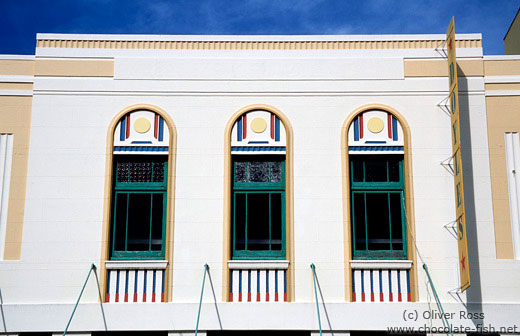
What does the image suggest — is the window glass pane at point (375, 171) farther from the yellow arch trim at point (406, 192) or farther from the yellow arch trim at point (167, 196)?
the yellow arch trim at point (167, 196)

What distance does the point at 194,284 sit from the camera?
594 inches

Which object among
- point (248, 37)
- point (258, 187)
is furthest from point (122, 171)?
point (248, 37)

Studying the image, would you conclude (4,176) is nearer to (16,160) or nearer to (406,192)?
(16,160)

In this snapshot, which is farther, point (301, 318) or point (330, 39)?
point (330, 39)

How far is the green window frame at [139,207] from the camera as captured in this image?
50.6 feet

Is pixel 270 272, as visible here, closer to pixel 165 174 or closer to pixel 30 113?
pixel 165 174

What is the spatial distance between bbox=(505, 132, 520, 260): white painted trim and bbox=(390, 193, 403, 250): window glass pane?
2693mm

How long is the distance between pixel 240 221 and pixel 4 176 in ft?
19.5

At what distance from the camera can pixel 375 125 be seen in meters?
15.9

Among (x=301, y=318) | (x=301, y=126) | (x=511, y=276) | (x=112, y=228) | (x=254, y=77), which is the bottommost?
(x=301, y=318)

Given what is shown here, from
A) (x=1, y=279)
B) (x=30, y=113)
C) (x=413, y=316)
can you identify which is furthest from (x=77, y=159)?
(x=413, y=316)

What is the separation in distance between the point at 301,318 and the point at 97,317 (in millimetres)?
4766

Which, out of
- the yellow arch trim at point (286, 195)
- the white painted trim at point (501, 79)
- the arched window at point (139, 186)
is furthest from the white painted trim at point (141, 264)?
the white painted trim at point (501, 79)

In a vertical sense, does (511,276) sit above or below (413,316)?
above
